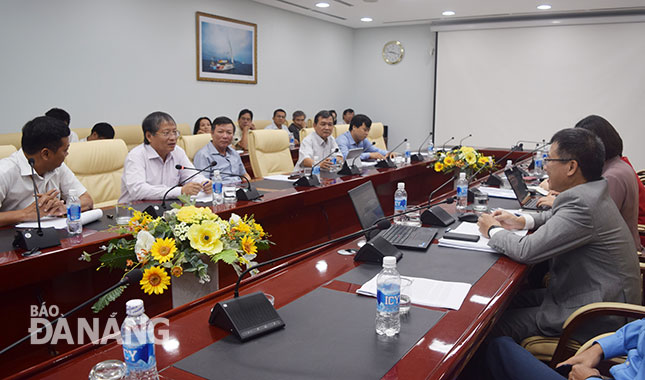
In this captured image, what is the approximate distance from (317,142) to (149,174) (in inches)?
71.9

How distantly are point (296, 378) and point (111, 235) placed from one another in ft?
4.15

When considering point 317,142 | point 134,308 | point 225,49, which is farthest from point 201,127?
point 134,308

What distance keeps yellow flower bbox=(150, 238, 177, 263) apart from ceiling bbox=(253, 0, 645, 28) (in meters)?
5.46

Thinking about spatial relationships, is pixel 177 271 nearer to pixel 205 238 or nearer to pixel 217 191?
pixel 205 238

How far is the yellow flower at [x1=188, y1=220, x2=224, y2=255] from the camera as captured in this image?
1.35 metres

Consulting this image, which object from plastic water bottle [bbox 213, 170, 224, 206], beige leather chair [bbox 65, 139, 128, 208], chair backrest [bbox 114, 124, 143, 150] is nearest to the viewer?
plastic water bottle [bbox 213, 170, 224, 206]

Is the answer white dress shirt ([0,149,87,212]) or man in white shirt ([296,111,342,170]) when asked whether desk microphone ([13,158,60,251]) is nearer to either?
white dress shirt ([0,149,87,212])

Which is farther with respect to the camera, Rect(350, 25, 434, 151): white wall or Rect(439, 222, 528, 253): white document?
Rect(350, 25, 434, 151): white wall

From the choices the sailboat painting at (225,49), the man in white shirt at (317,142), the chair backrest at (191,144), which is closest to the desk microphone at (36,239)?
the chair backrest at (191,144)

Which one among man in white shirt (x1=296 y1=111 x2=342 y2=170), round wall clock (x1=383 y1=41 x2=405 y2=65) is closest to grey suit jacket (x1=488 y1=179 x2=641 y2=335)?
man in white shirt (x1=296 y1=111 x2=342 y2=170)

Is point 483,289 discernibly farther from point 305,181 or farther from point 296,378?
point 305,181

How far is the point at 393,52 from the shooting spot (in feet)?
27.7

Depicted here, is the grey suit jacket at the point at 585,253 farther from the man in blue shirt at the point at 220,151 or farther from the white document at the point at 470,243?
the man in blue shirt at the point at 220,151

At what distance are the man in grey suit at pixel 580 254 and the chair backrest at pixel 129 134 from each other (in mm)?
4222
